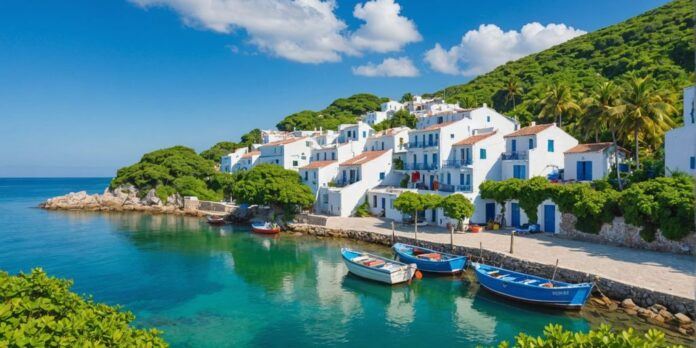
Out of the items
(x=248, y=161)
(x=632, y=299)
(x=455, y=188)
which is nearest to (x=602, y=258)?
(x=632, y=299)

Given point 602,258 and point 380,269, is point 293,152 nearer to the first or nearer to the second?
point 380,269

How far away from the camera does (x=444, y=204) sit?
35.3 meters

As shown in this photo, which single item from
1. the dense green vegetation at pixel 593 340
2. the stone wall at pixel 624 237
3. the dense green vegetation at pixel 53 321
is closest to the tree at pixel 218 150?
the stone wall at pixel 624 237

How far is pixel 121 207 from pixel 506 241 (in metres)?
64.7

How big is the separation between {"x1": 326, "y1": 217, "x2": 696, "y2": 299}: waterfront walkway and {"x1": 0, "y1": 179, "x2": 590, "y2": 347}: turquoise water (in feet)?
11.6

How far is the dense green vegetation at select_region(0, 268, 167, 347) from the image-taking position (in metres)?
8.04

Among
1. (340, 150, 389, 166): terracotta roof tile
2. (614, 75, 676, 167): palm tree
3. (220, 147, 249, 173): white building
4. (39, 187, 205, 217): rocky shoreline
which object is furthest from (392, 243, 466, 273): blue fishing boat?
(220, 147, 249, 173): white building

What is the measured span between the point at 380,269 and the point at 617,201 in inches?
614

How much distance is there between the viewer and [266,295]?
85.4ft

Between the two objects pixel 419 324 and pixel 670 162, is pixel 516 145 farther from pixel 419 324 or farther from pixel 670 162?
pixel 419 324

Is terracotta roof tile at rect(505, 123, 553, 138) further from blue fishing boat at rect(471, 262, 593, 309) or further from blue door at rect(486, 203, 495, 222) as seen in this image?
blue fishing boat at rect(471, 262, 593, 309)

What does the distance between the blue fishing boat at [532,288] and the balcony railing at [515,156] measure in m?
15.9

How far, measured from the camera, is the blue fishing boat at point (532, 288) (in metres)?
20.7

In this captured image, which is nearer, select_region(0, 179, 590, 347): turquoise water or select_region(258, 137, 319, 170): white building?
select_region(0, 179, 590, 347): turquoise water
